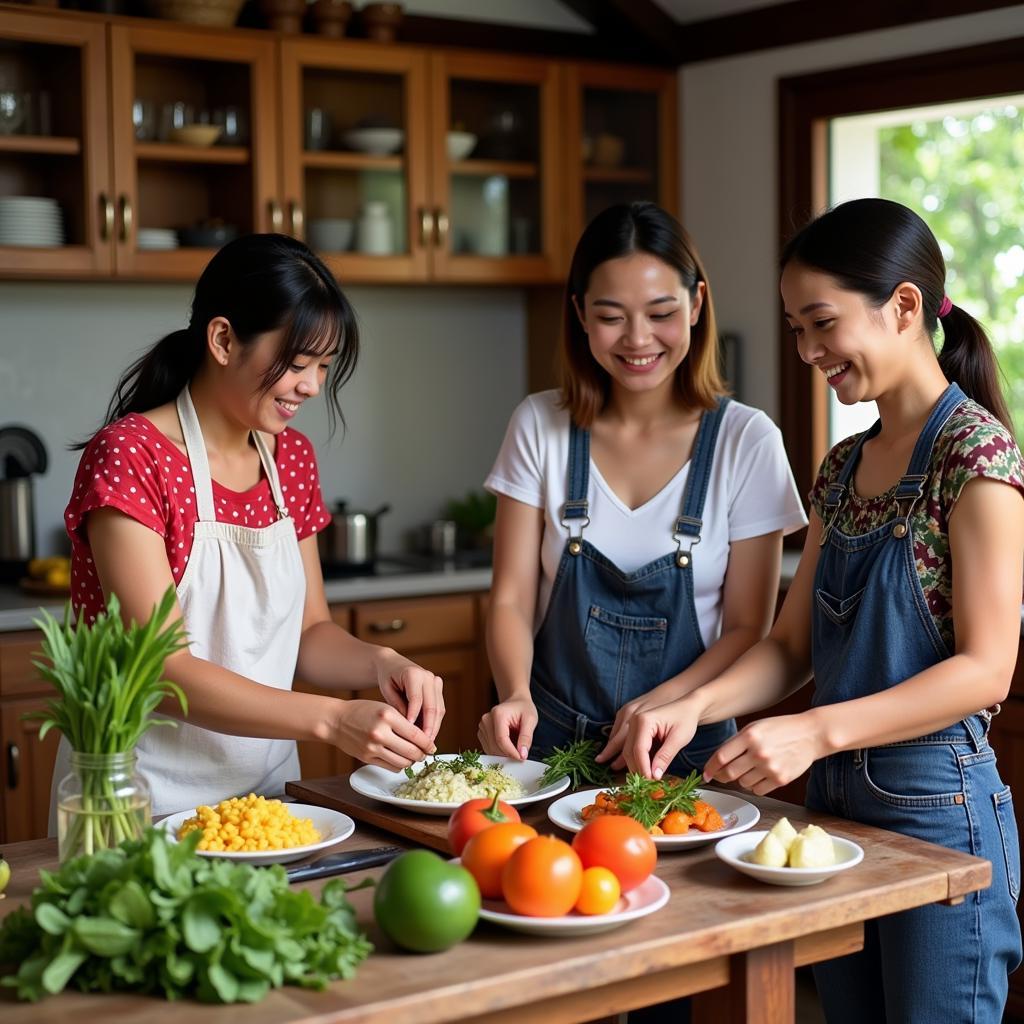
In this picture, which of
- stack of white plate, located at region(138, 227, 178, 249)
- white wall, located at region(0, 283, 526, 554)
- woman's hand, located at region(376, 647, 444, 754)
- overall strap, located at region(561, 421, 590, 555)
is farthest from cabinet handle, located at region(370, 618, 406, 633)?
woman's hand, located at region(376, 647, 444, 754)

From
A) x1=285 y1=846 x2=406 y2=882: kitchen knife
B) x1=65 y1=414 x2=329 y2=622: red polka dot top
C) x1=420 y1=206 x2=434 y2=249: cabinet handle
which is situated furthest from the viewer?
x1=420 y1=206 x2=434 y2=249: cabinet handle

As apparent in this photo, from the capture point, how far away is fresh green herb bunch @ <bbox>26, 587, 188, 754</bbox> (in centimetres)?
159

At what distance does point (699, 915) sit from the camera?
5.22ft

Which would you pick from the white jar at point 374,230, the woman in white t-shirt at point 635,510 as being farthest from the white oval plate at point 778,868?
the white jar at point 374,230

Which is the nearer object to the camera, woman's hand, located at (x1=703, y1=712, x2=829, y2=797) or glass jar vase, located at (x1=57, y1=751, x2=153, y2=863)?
glass jar vase, located at (x1=57, y1=751, x2=153, y2=863)

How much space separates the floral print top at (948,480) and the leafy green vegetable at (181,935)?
2.91 feet

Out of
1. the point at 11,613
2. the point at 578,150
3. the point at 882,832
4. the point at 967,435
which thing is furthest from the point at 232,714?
the point at 578,150

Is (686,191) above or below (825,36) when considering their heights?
below

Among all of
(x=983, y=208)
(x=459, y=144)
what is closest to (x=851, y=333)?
(x=983, y=208)

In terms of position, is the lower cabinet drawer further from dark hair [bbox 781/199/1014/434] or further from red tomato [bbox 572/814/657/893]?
red tomato [bbox 572/814/657/893]

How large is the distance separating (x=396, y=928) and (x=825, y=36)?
3.47 m

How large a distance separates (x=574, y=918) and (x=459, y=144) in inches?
131

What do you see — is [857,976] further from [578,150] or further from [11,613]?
[578,150]

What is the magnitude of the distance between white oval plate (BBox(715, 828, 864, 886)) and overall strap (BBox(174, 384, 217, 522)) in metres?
0.94
